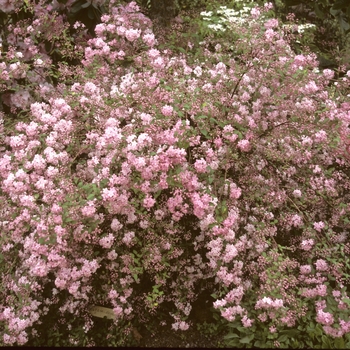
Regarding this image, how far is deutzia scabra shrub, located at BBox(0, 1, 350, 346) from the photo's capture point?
2.79m

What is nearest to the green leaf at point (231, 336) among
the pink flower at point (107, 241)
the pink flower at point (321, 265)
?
the pink flower at point (321, 265)

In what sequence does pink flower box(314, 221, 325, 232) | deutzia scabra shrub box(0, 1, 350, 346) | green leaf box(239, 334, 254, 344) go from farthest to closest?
pink flower box(314, 221, 325, 232)
green leaf box(239, 334, 254, 344)
deutzia scabra shrub box(0, 1, 350, 346)

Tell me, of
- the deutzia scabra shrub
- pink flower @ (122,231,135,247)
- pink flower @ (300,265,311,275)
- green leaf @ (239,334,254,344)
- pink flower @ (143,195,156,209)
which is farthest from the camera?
pink flower @ (300,265,311,275)

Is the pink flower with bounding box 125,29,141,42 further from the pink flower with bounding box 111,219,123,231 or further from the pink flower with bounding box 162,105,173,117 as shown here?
the pink flower with bounding box 111,219,123,231

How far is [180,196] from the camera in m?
2.73

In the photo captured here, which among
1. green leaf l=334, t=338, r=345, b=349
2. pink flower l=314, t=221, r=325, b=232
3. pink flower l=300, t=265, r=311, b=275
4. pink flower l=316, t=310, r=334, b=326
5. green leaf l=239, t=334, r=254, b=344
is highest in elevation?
pink flower l=314, t=221, r=325, b=232

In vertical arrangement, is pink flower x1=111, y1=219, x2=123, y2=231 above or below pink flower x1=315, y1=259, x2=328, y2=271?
above

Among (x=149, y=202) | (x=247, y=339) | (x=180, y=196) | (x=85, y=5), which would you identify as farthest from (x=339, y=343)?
(x=85, y=5)

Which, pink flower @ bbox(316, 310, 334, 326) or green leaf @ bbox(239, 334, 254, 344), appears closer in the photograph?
pink flower @ bbox(316, 310, 334, 326)

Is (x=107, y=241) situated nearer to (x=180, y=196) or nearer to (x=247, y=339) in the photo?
(x=180, y=196)

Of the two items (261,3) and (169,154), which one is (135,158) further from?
(261,3)

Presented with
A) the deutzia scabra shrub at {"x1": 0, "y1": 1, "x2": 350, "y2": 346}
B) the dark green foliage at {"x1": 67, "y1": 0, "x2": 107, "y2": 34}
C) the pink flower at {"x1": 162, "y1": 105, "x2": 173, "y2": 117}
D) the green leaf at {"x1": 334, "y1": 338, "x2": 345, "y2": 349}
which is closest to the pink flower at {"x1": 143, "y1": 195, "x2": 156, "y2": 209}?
the deutzia scabra shrub at {"x1": 0, "y1": 1, "x2": 350, "y2": 346}

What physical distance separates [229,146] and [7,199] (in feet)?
6.04

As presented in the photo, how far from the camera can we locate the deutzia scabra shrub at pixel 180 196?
2.79 metres
